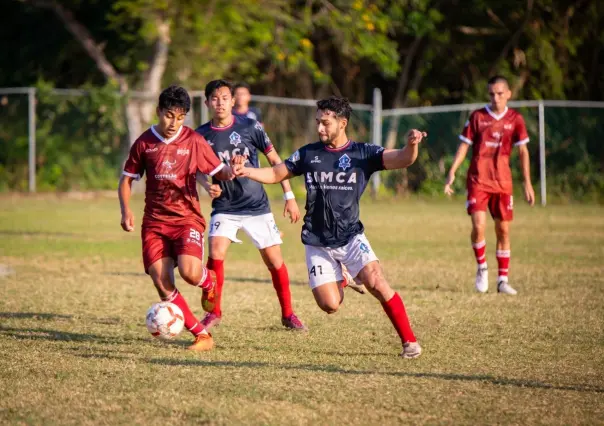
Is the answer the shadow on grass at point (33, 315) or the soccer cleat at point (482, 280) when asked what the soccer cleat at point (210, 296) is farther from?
the soccer cleat at point (482, 280)

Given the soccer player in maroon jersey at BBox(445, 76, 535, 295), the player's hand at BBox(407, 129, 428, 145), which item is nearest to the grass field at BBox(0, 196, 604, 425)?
the soccer player in maroon jersey at BBox(445, 76, 535, 295)

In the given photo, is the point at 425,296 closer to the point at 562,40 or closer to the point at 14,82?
the point at 562,40

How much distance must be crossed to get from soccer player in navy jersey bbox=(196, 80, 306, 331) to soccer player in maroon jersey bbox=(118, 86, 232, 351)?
77 centimetres

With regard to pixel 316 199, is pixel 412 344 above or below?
below

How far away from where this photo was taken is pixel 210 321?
8.02 m

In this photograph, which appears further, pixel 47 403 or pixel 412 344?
pixel 412 344

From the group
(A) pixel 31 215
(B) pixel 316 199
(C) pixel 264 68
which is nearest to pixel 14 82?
(C) pixel 264 68

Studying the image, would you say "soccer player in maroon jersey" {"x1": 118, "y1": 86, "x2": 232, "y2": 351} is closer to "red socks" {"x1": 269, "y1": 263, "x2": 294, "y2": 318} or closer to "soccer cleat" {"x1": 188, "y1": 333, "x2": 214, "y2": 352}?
"soccer cleat" {"x1": 188, "y1": 333, "x2": 214, "y2": 352}

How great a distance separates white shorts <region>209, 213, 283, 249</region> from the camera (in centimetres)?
829

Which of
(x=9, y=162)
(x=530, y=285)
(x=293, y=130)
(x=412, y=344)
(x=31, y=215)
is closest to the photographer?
(x=412, y=344)

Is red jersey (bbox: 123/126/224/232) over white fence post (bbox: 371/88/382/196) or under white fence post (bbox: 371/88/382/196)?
under

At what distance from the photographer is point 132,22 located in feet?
85.5

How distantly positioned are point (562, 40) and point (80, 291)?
19494 mm

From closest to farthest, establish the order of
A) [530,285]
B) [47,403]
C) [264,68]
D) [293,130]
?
[47,403] → [530,285] → [293,130] → [264,68]
